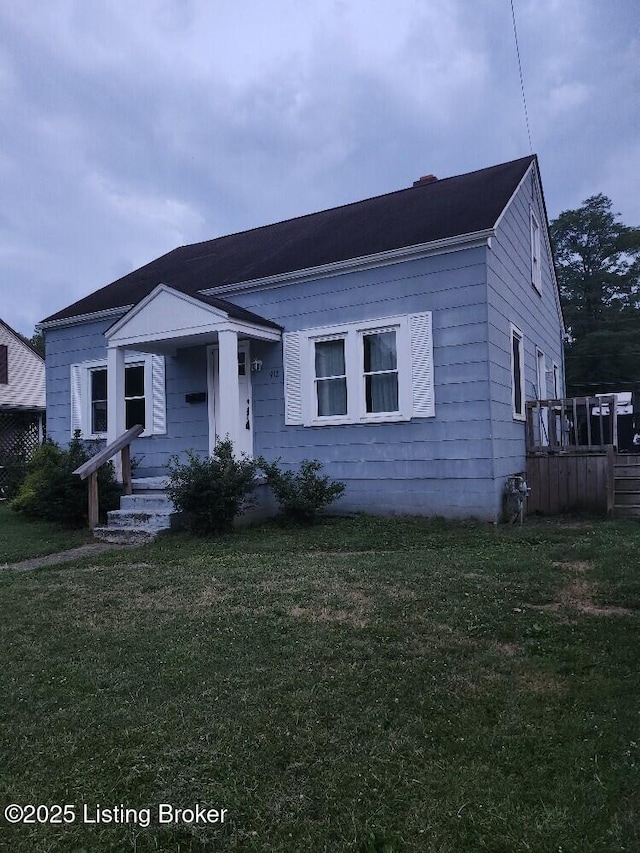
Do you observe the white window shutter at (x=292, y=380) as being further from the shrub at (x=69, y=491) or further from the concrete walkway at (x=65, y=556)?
the concrete walkway at (x=65, y=556)

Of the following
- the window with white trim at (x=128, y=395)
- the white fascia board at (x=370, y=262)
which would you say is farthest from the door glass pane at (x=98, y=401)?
the white fascia board at (x=370, y=262)

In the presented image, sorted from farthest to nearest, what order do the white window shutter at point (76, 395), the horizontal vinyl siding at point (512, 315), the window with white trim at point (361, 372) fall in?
the white window shutter at point (76, 395) → the window with white trim at point (361, 372) → the horizontal vinyl siding at point (512, 315)

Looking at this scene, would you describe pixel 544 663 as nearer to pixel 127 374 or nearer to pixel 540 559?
pixel 540 559

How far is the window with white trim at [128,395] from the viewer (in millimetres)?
11156

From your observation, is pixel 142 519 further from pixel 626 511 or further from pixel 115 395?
pixel 626 511

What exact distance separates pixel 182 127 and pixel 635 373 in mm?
25794

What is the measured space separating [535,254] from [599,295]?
25.4 meters

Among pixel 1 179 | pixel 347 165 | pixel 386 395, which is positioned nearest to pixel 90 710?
pixel 386 395

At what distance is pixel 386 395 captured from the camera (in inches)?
363

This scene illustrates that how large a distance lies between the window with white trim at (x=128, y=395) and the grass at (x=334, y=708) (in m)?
5.88

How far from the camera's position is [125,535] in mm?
8172

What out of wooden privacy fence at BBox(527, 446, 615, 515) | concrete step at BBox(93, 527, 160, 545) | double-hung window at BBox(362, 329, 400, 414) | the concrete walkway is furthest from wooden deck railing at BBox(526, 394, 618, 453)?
the concrete walkway

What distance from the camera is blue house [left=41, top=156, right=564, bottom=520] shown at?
8578mm

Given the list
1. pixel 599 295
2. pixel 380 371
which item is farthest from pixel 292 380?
pixel 599 295
